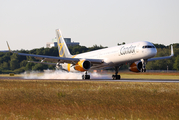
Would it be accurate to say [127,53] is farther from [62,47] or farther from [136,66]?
[62,47]

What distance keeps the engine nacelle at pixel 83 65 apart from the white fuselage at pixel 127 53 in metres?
2.30

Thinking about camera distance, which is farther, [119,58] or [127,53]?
[119,58]

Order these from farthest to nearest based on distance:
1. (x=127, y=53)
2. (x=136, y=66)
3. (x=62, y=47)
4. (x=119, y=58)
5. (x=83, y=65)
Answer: (x=62, y=47) < (x=136, y=66) < (x=83, y=65) < (x=119, y=58) < (x=127, y=53)

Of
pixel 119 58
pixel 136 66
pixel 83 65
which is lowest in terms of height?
pixel 136 66

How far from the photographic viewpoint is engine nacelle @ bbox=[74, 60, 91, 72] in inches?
1790

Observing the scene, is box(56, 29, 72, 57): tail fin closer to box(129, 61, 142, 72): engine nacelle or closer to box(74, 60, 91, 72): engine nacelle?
box(74, 60, 91, 72): engine nacelle

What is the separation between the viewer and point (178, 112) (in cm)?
1241

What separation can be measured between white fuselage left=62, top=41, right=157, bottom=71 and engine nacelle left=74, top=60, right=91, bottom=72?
2.30 metres

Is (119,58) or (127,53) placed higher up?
(127,53)

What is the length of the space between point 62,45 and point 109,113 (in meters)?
49.8

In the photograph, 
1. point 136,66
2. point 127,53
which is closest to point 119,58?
point 127,53

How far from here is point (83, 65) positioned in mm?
45562

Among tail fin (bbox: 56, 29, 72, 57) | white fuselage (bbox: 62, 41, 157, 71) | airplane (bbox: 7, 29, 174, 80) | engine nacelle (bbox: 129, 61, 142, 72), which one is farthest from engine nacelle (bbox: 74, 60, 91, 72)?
tail fin (bbox: 56, 29, 72, 57)

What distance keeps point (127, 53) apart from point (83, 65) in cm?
733
